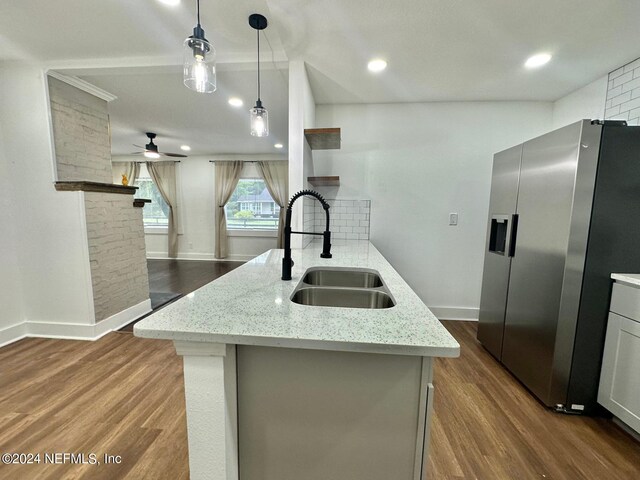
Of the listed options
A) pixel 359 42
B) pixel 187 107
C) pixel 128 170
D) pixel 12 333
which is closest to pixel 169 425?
pixel 12 333

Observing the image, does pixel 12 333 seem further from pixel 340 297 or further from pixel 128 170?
pixel 128 170

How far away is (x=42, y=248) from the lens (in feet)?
7.81

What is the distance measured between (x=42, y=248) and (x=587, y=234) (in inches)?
166

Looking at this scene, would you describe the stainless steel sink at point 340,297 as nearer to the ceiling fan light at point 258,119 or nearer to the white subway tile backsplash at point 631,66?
the ceiling fan light at point 258,119

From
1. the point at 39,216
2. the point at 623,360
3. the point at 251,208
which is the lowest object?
the point at 623,360

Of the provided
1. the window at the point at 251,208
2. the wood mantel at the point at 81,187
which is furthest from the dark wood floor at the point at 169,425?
the window at the point at 251,208

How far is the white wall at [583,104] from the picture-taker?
7.02ft

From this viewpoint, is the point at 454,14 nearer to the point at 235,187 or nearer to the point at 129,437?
the point at 129,437

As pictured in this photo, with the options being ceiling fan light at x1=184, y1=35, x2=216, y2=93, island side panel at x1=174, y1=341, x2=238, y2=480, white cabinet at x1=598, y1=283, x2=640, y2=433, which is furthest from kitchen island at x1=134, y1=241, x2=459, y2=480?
white cabinet at x1=598, y1=283, x2=640, y2=433

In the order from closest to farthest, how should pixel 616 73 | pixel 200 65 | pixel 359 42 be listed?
pixel 200 65 < pixel 359 42 < pixel 616 73

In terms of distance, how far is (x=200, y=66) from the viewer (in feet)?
4.31

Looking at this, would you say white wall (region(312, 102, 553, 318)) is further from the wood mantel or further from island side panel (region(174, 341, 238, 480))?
island side panel (region(174, 341, 238, 480))

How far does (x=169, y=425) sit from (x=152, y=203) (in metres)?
6.05

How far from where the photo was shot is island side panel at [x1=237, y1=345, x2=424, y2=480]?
778 millimetres
